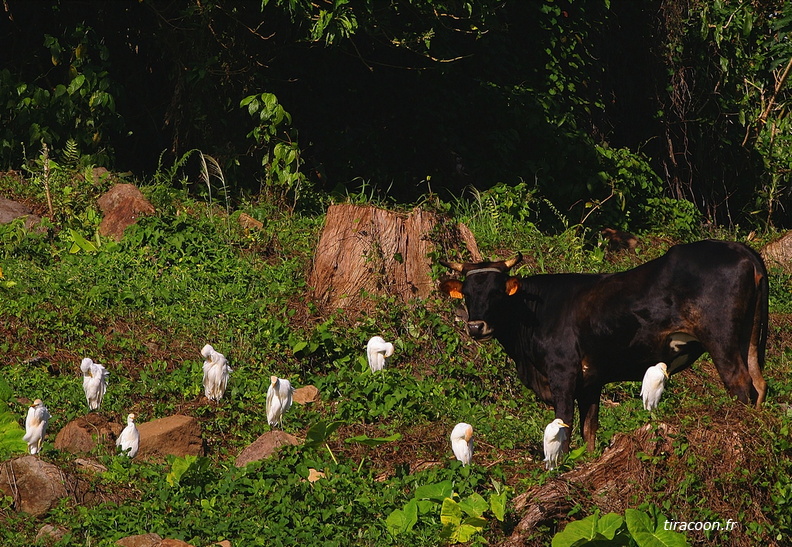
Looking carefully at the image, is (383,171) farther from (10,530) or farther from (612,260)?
(10,530)

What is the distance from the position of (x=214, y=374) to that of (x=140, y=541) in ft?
8.94

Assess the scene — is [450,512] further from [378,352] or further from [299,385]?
[299,385]

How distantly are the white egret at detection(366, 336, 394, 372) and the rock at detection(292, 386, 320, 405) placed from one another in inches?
20.5

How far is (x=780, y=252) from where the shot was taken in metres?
13.9

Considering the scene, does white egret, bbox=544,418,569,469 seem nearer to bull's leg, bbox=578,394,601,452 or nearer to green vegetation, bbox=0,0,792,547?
green vegetation, bbox=0,0,792,547

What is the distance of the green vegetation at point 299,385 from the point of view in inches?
239

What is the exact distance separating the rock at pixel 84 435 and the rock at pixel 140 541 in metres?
1.59

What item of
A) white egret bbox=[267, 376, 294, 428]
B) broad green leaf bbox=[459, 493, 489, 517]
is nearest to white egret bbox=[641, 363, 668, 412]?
broad green leaf bbox=[459, 493, 489, 517]

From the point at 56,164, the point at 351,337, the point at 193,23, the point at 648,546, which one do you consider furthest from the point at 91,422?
the point at 193,23

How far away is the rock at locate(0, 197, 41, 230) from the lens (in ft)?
39.0

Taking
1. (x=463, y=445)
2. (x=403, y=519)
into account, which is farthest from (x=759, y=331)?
(x=403, y=519)

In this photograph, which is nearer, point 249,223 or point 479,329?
point 479,329

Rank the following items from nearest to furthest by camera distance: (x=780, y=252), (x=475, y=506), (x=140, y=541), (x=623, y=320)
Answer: (x=140, y=541) < (x=475, y=506) < (x=623, y=320) < (x=780, y=252)

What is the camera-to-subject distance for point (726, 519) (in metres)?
5.96
